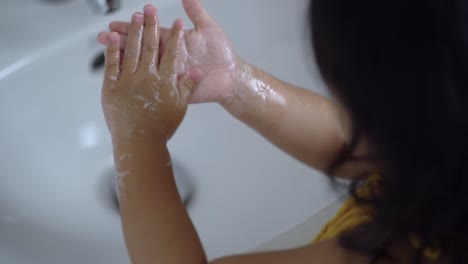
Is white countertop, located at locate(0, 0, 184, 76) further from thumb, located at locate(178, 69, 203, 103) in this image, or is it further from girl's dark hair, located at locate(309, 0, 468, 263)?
girl's dark hair, located at locate(309, 0, 468, 263)

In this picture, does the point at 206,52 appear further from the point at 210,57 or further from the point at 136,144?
the point at 136,144

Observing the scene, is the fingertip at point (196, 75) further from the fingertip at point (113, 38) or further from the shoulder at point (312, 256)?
the shoulder at point (312, 256)

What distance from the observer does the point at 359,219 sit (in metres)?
0.56

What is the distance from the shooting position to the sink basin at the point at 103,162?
793mm

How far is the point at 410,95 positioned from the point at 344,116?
151mm

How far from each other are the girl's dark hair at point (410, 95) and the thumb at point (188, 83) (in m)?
0.23

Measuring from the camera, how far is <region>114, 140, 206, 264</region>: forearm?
1.80 ft

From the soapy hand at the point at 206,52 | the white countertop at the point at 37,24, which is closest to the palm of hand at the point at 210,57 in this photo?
the soapy hand at the point at 206,52

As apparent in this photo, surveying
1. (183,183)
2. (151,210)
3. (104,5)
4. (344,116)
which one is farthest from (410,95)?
(183,183)

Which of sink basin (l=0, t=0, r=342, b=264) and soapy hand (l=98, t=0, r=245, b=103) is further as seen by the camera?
sink basin (l=0, t=0, r=342, b=264)

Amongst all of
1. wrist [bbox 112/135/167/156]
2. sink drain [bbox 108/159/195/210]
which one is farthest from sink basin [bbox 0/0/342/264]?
wrist [bbox 112/135/167/156]

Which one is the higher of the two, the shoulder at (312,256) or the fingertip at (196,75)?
the fingertip at (196,75)

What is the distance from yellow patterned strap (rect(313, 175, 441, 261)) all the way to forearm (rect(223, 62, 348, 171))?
84 mm

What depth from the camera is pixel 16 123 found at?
0.80 metres
